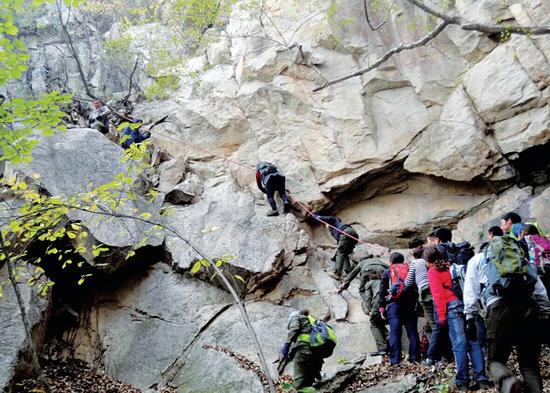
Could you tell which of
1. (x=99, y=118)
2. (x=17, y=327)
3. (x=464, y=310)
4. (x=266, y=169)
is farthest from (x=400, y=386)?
(x=99, y=118)

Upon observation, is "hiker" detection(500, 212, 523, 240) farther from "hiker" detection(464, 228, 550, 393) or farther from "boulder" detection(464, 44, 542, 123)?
"boulder" detection(464, 44, 542, 123)

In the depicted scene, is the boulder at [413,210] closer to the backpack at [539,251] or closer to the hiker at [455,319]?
the backpack at [539,251]

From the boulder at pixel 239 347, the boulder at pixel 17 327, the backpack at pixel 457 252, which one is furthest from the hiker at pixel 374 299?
the boulder at pixel 17 327

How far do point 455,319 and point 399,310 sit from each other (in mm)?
1489

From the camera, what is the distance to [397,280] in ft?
25.7

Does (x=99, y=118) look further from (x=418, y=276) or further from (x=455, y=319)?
(x=455, y=319)

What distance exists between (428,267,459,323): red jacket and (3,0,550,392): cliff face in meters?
3.11

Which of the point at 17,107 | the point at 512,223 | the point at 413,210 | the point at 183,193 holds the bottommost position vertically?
the point at 512,223

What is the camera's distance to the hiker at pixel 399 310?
7797 mm

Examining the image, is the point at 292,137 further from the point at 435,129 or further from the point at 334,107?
the point at 435,129

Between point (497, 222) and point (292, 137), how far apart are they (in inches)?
255

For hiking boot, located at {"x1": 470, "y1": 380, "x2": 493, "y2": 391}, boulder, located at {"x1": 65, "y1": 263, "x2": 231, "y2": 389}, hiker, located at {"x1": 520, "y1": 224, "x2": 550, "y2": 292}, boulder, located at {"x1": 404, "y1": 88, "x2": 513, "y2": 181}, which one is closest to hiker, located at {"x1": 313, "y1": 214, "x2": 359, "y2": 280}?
boulder, located at {"x1": 65, "y1": 263, "x2": 231, "y2": 389}

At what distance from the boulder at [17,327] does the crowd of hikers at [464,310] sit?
4616 mm

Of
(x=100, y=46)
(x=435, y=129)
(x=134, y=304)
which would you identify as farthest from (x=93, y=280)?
(x=100, y=46)
